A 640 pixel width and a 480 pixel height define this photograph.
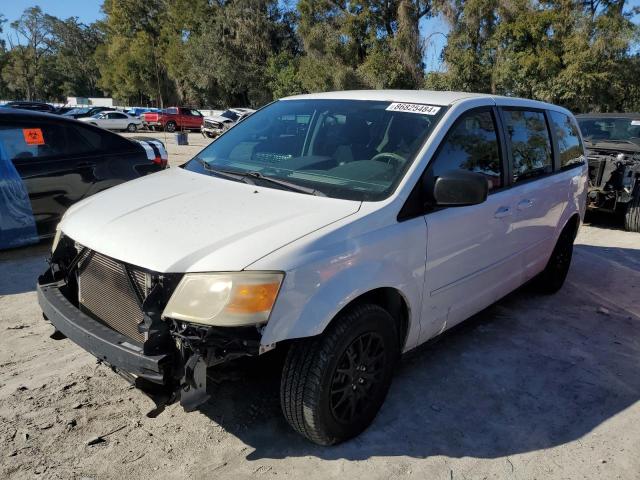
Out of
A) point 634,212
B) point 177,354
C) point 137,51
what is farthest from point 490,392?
point 137,51

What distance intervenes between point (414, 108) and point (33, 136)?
4331mm

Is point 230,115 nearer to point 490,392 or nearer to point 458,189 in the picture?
point 490,392

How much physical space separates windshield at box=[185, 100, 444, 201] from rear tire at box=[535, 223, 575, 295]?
7.96 feet

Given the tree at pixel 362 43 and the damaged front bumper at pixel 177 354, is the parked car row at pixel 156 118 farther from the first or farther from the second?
the damaged front bumper at pixel 177 354

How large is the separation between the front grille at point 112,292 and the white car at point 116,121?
30456 millimetres

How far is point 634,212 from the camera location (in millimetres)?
7629

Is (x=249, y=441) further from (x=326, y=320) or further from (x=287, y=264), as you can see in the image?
(x=287, y=264)

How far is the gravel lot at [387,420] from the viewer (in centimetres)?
256

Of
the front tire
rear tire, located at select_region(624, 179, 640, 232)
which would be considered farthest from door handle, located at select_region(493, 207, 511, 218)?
rear tire, located at select_region(624, 179, 640, 232)

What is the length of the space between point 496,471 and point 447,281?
41.1 inches

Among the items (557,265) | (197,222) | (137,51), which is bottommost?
(557,265)

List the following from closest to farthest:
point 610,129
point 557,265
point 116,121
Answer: point 557,265 → point 610,129 → point 116,121

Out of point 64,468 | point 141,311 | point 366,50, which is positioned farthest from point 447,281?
point 366,50

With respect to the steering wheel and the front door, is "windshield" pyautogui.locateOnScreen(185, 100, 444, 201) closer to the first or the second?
the steering wheel
